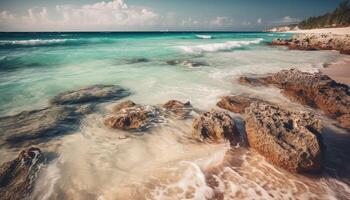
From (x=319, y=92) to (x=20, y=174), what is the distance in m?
8.21

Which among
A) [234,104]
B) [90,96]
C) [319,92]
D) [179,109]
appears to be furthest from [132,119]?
[319,92]

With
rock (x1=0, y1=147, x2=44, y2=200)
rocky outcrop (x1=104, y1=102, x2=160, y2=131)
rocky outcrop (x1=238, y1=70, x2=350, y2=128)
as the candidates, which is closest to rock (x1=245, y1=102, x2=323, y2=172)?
rocky outcrop (x1=238, y1=70, x2=350, y2=128)

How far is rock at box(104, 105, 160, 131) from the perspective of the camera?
5.71 metres

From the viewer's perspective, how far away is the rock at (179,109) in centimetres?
645

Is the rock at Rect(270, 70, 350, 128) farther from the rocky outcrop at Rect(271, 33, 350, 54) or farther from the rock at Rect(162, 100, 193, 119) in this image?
the rocky outcrop at Rect(271, 33, 350, 54)

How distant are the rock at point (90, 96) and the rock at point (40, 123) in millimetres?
577

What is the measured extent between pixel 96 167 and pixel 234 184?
8.43 feet

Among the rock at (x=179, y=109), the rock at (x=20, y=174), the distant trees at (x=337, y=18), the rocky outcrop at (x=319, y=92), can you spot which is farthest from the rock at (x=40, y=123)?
the distant trees at (x=337, y=18)

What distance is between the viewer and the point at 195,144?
499 cm

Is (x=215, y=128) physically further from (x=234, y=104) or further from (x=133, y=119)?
(x=133, y=119)

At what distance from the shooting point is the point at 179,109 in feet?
22.2

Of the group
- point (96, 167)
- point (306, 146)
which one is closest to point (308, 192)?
point (306, 146)

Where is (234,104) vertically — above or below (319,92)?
below

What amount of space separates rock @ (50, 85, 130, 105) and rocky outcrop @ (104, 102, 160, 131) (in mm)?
1916
